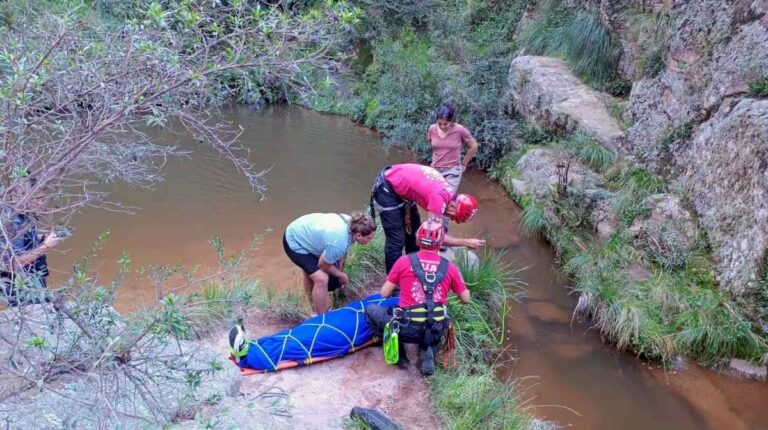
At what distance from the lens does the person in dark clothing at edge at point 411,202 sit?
441 centimetres

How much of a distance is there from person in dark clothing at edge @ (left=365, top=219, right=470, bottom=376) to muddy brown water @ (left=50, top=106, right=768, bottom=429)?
3.97 feet

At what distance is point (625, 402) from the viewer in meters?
4.76

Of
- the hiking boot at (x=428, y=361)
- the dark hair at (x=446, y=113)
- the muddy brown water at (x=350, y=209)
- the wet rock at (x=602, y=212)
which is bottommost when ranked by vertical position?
the muddy brown water at (x=350, y=209)

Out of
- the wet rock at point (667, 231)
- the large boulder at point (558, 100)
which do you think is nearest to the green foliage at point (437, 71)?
the large boulder at point (558, 100)

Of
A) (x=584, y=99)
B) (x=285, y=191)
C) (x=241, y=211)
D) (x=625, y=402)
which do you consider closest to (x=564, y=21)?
(x=584, y=99)

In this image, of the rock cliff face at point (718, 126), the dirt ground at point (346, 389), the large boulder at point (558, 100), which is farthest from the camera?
the large boulder at point (558, 100)

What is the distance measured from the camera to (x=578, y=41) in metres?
10.1

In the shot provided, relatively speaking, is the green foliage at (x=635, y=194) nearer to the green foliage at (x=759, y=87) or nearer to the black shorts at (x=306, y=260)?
the green foliage at (x=759, y=87)

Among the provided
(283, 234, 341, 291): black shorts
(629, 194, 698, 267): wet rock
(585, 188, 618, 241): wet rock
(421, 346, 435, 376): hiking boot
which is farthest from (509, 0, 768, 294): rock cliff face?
(283, 234, 341, 291): black shorts

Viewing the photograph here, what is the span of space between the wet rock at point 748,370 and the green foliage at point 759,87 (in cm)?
251

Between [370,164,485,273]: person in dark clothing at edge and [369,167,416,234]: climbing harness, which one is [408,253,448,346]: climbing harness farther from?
[369,167,416,234]: climbing harness

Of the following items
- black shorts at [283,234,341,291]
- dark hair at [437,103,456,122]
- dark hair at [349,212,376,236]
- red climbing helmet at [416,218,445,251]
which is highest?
dark hair at [437,103,456,122]

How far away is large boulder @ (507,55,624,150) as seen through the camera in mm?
8633

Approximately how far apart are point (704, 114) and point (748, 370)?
9.57 ft
